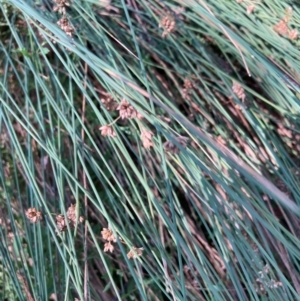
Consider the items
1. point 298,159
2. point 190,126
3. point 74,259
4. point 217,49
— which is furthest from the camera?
point 217,49

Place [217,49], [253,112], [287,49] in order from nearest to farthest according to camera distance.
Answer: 1. [287,49]
2. [253,112]
3. [217,49]

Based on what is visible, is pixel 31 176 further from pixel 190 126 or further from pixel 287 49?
pixel 287 49

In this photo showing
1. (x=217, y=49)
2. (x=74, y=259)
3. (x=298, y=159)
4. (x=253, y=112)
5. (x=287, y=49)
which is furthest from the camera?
(x=217, y=49)

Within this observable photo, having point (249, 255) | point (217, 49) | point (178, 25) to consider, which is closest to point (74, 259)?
point (249, 255)

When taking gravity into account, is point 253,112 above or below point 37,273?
above

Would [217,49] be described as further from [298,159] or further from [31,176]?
[31,176]

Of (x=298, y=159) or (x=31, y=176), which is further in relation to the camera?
(x=298, y=159)

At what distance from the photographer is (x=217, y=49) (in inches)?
53.6

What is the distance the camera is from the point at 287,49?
1.00 m

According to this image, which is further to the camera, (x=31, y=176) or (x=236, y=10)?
(x=236, y=10)

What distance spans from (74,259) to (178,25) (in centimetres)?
63

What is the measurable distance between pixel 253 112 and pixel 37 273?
578 mm

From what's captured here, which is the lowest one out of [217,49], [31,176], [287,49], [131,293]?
[131,293]

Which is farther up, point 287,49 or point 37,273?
point 287,49
